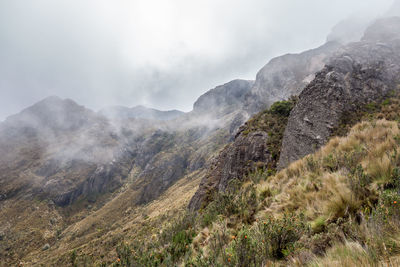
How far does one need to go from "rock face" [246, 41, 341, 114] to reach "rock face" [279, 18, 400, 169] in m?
76.7

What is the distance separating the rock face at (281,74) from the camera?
3688 inches

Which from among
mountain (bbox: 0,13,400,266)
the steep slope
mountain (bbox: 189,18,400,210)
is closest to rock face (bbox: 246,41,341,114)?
mountain (bbox: 189,18,400,210)

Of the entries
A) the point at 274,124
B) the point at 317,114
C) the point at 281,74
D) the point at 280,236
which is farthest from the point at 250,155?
the point at 281,74

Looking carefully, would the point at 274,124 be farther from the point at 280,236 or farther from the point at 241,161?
the point at 280,236

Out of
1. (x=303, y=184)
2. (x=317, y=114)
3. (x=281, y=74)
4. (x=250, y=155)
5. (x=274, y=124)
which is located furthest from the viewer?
(x=281, y=74)

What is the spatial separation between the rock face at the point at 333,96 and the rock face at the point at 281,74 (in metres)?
76.7

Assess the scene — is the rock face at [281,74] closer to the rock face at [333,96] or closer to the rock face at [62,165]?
the rock face at [333,96]

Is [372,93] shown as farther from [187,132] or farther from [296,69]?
[187,132]

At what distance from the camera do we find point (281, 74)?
106 m

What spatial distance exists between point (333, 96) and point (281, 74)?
110 metres

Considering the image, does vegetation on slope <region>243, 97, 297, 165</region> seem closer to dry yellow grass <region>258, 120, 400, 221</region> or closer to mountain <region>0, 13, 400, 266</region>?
mountain <region>0, 13, 400, 266</region>

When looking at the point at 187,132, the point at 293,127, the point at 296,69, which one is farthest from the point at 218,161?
the point at 187,132

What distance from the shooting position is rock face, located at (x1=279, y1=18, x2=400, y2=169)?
35.2ft

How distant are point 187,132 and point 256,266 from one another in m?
169
